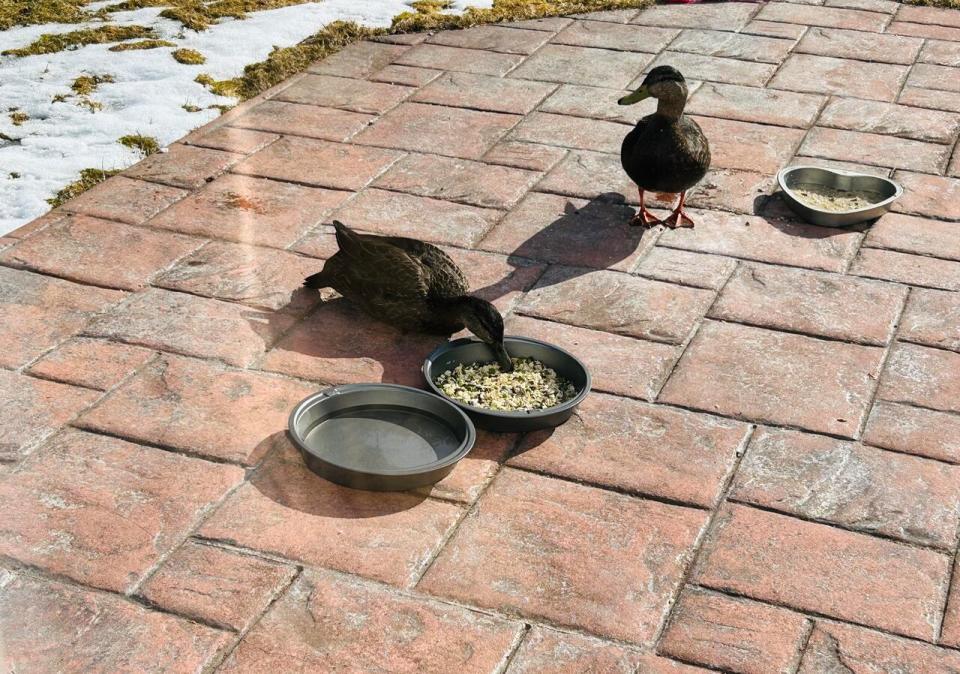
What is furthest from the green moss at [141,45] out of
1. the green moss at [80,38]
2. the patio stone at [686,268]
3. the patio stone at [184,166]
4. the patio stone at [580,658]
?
the patio stone at [580,658]

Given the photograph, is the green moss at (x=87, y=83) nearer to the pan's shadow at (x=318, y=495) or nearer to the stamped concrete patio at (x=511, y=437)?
the stamped concrete patio at (x=511, y=437)

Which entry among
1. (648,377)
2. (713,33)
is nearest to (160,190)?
(648,377)

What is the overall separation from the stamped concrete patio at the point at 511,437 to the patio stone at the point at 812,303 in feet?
0.06

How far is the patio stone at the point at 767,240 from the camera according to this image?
5363mm

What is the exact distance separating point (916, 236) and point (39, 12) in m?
6.40

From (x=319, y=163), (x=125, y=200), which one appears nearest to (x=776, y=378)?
(x=319, y=163)

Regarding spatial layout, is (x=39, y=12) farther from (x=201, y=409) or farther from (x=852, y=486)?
(x=852, y=486)

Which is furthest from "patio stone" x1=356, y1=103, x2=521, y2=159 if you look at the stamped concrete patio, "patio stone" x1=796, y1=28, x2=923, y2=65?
"patio stone" x1=796, y1=28, x2=923, y2=65

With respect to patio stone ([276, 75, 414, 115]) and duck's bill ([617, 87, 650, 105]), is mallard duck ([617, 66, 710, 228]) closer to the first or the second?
duck's bill ([617, 87, 650, 105])

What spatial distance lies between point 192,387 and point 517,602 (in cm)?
170

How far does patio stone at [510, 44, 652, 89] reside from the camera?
749cm

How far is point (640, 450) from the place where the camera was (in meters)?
4.04

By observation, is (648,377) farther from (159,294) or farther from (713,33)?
(713,33)

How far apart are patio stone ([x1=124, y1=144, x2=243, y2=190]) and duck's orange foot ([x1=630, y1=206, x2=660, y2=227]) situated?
231 cm
